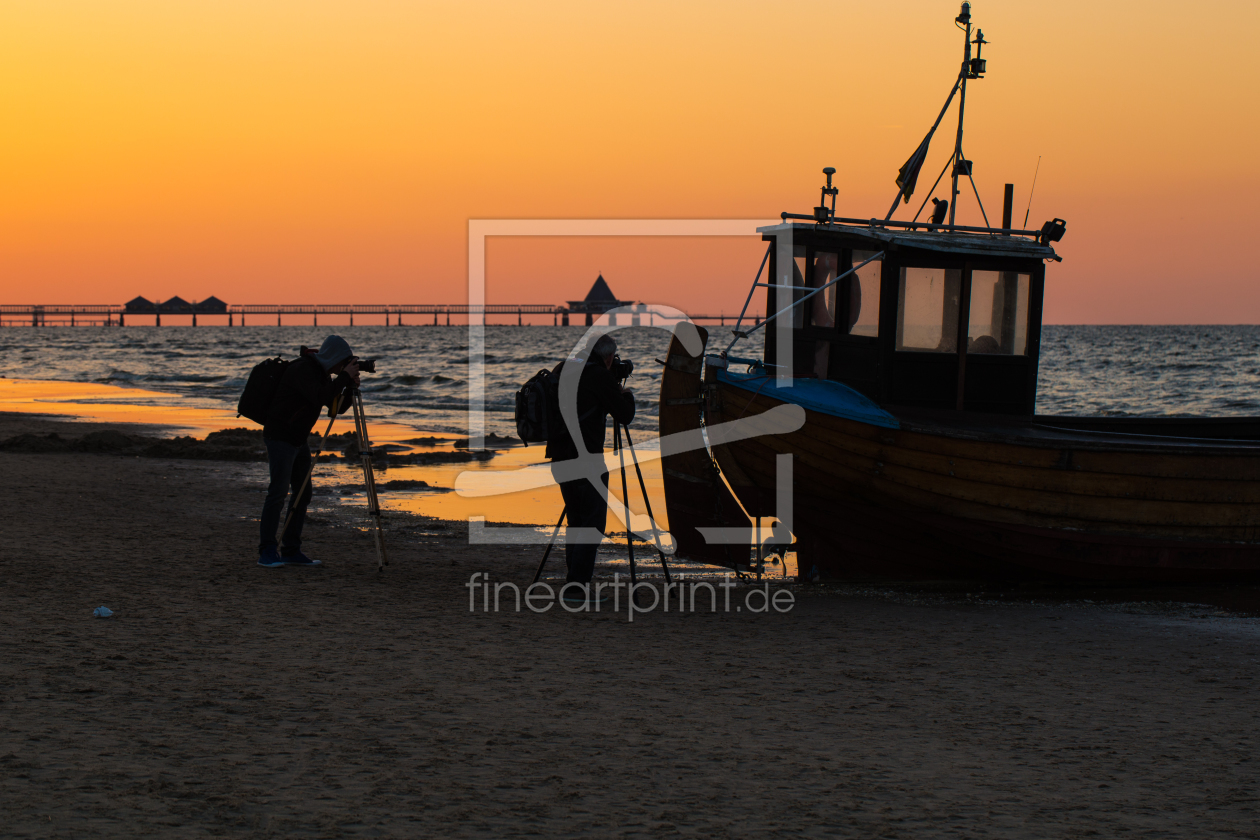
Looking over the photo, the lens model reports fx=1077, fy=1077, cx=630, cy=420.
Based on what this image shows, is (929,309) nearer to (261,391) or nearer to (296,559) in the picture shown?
(261,391)

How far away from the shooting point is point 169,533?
33.5ft

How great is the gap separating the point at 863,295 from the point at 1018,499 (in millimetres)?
2474

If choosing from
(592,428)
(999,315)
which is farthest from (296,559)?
(999,315)

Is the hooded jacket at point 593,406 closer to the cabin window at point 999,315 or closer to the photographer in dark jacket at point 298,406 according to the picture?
the photographer in dark jacket at point 298,406

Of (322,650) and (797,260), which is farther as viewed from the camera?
(797,260)

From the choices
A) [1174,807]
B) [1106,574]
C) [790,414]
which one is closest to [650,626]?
[790,414]

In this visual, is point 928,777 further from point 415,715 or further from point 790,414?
point 790,414

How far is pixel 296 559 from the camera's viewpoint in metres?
8.84

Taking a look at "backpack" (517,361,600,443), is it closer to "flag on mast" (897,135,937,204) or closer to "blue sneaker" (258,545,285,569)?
"blue sneaker" (258,545,285,569)

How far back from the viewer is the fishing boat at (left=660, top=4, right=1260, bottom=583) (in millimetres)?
8930

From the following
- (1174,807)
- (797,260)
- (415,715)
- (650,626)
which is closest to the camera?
(1174,807)

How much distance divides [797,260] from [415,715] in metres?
7.03

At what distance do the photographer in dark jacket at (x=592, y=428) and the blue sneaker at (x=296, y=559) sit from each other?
2.36 meters

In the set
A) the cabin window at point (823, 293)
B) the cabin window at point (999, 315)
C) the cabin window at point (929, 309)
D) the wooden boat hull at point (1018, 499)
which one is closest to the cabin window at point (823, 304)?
the cabin window at point (823, 293)
